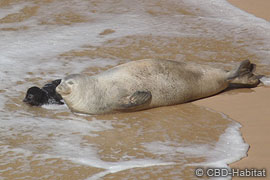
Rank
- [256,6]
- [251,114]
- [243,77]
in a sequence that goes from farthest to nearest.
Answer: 1. [256,6]
2. [243,77]
3. [251,114]

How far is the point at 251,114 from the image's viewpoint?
566 centimetres

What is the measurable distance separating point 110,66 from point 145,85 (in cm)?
153

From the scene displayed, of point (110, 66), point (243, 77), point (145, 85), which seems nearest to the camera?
point (145, 85)

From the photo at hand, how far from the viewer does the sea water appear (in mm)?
4562

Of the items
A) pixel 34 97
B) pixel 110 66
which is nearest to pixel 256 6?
pixel 110 66

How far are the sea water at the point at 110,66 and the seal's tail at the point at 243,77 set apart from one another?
61 cm

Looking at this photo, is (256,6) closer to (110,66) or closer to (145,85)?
(110,66)

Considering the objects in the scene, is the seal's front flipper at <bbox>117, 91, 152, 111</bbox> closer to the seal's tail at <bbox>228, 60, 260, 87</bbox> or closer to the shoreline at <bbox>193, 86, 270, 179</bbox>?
the shoreline at <bbox>193, 86, 270, 179</bbox>

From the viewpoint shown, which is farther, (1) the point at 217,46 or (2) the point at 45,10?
(2) the point at 45,10

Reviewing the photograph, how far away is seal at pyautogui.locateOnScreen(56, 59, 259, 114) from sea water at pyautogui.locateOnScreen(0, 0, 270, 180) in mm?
125

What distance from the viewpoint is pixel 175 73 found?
6.14 metres

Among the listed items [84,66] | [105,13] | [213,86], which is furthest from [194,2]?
[213,86]

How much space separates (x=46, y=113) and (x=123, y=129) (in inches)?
38.7

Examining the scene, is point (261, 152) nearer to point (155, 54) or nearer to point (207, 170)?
point (207, 170)
